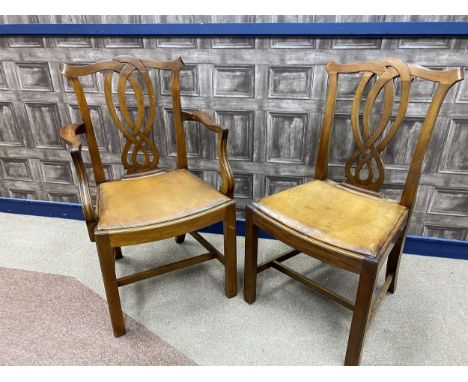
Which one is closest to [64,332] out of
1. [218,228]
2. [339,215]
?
[218,228]

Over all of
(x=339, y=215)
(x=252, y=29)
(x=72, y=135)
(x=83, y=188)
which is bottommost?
(x=339, y=215)

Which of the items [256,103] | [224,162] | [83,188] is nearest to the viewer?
[83,188]

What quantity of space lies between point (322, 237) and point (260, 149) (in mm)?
804

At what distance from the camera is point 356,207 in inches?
55.2

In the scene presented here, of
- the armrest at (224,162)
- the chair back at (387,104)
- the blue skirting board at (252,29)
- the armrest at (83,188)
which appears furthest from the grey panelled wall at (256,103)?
the armrest at (83,188)

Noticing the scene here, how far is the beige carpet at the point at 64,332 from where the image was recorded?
136 centimetres

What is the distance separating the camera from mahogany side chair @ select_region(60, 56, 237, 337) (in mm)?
1298

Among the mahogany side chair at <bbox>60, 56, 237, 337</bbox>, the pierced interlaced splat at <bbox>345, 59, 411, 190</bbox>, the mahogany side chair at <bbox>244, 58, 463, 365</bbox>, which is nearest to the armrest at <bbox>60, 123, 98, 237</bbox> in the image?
the mahogany side chair at <bbox>60, 56, 237, 337</bbox>

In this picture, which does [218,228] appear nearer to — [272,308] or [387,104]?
[272,308]

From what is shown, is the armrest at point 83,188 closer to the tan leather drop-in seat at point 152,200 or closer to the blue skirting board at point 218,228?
the tan leather drop-in seat at point 152,200

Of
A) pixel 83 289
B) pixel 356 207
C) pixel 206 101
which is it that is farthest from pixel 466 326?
pixel 83 289

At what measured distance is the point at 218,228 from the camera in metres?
2.14

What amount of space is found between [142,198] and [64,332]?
2.16 feet

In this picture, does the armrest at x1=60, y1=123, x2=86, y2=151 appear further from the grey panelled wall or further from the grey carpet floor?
the grey carpet floor
